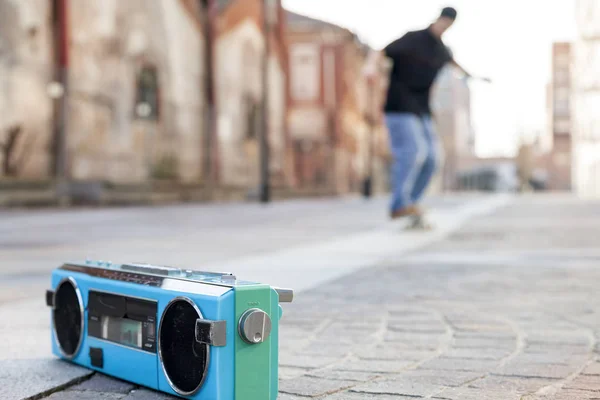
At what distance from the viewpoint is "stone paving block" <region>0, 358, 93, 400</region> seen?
251 centimetres

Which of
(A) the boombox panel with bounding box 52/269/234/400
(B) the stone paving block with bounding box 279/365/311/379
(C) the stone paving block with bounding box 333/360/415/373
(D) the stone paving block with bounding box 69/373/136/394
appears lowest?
(B) the stone paving block with bounding box 279/365/311/379

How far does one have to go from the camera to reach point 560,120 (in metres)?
98.2

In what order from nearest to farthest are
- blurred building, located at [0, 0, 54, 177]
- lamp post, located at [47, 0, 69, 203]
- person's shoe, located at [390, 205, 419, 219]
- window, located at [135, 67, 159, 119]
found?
person's shoe, located at [390, 205, 419, 219] < blurred building, located at [0, 0, 54, 177] < lamp post, located at [47, 0, 69, 203] < window, located at [135, 67, 159, 119]

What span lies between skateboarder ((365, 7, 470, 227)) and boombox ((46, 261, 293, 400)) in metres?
6.98

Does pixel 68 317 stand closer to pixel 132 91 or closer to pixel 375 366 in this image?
pixel 375 366

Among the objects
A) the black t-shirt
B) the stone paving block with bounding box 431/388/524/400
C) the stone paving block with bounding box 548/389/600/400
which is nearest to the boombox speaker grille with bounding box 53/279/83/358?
the stone paving block with bounding box 431/388/524/400

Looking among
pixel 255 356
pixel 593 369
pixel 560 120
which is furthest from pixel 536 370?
pixel 560 120

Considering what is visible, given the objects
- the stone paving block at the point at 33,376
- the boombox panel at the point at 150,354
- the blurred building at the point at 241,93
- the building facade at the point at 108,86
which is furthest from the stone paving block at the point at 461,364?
the blurred building at the point at 241,93

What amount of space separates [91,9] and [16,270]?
16.6m

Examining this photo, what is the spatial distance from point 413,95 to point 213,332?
7.61m

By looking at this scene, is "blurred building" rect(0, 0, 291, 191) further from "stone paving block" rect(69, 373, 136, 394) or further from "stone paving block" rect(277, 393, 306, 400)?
"stone paving block" rect(277, 393, 306, 400)

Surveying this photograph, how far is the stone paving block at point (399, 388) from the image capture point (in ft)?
8.26

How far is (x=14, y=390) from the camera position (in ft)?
8.24

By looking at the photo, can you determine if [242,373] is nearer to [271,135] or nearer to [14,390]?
[14,390]
